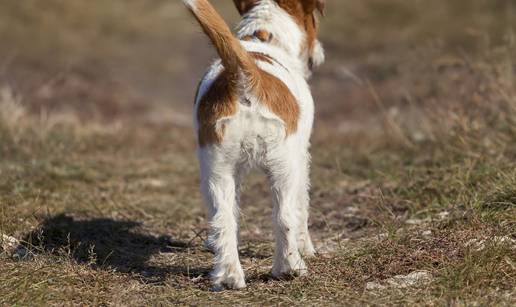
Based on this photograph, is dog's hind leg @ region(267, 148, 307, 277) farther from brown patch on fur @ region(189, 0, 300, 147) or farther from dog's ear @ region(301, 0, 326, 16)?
dog's ear @ region(301, 0, 326, 16)

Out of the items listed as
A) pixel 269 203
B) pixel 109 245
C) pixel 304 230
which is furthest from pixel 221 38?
pixel 269 203

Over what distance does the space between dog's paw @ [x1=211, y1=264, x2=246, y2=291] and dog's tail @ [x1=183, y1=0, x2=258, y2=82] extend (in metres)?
1.04

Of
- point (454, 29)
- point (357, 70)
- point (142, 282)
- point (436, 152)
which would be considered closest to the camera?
point (142, 282)

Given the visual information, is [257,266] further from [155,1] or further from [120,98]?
[155,1]

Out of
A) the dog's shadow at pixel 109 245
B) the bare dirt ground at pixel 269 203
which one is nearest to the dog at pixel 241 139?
the bare dirt ground at pixel 269 203

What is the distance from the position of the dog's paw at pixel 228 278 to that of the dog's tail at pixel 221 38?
3.40 feet

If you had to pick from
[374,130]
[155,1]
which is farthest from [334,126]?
[155,1]

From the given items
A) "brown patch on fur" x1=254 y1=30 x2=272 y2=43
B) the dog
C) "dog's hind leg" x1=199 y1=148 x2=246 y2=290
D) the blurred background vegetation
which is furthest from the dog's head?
the blurred background vegetation

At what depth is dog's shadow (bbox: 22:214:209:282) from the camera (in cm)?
509

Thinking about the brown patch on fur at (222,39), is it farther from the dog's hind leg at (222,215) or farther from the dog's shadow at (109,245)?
the dog's shadow at (109,245)

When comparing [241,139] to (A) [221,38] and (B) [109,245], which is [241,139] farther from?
(B) [109,245]

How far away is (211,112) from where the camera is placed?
4445mm

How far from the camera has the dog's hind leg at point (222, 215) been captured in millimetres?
4492

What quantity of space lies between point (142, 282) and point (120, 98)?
9.19m
